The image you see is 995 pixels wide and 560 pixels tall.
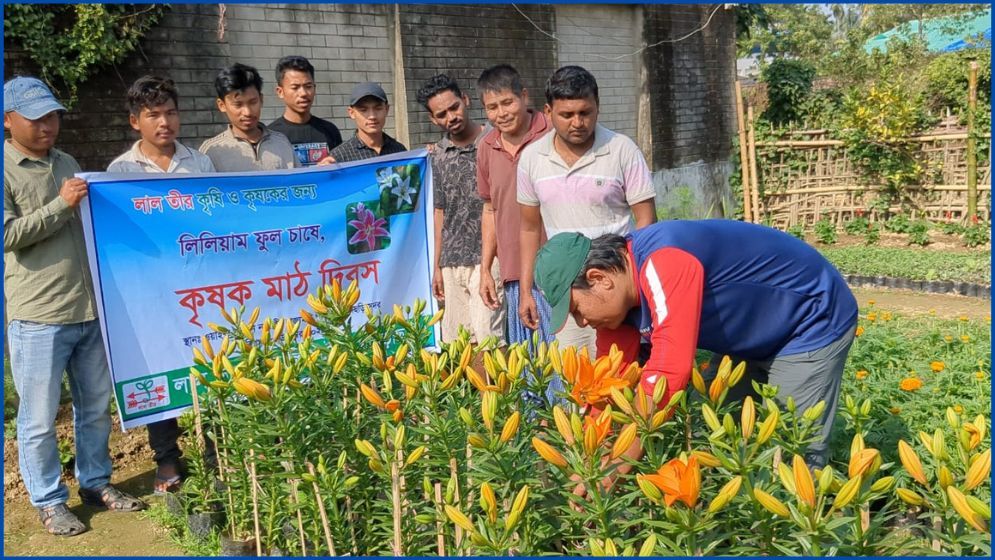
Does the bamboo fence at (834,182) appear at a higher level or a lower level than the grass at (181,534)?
higher

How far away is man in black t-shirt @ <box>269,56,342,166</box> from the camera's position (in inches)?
166

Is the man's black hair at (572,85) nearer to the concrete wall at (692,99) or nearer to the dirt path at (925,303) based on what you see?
the dirt path at (925,303)

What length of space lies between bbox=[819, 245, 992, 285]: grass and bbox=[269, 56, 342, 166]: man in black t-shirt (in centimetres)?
615

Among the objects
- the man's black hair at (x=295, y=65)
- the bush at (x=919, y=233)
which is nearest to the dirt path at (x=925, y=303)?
the bush at (x=919, y=233)

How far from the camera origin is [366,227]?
4.11m

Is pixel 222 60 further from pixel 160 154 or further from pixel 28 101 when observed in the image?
pixel 28 101

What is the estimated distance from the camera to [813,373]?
2.48 m

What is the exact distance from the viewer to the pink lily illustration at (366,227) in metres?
4.07

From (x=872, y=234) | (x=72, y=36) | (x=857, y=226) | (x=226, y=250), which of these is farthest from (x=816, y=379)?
(x=857, y=226)

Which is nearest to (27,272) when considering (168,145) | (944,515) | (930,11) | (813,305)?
(168,145)

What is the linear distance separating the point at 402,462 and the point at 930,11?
27.2 meters

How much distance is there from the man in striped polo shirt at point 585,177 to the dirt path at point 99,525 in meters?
1.83

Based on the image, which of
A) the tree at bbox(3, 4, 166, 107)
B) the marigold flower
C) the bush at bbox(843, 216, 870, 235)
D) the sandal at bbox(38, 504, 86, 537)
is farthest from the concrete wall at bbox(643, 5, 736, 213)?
the sandal at bbox(38, 504, 86, 537)

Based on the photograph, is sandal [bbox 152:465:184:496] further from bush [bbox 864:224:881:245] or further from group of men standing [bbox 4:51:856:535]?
bush [bbox 864:224:881:245]
